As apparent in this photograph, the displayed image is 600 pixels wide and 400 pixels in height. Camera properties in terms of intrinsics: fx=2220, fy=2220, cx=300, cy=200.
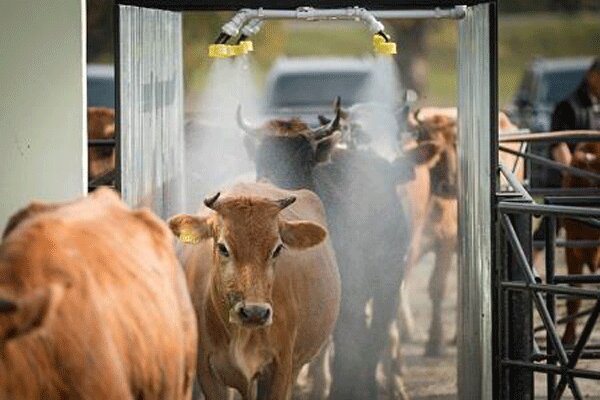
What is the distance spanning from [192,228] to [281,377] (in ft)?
2.90

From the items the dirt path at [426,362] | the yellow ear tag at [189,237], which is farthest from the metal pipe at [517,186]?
the dirt path at [426,362]

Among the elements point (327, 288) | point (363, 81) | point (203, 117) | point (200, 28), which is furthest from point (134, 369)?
point (200, 28)

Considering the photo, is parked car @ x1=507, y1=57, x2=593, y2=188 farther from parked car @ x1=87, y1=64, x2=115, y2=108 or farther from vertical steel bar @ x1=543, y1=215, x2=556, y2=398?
vertical steel bar @ x1=543, y1=215, x2=556, y2=398

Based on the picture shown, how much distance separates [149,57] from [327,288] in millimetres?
1560

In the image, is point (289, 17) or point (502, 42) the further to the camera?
point (502, 42)

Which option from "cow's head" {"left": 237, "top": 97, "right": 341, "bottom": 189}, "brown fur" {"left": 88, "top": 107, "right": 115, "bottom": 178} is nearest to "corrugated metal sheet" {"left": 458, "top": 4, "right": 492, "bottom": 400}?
"cow's head" {"left": 237, "top": 97, "right": 341, "bottom": 189}

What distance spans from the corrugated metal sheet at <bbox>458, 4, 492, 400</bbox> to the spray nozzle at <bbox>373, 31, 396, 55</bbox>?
424 millimetres

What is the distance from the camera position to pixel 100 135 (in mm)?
17125

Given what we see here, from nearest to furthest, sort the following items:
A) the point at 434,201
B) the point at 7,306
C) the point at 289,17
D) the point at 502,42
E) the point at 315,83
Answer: the point at 7,306 → the point at 289,17 → the point at 434,201 → the point at 315,83 → the point at 502,42

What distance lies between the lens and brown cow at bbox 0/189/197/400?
7.22 meters

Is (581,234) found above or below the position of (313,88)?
below

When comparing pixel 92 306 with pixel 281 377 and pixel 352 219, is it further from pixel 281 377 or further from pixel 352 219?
pixel 352 219

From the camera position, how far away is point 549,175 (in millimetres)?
20344

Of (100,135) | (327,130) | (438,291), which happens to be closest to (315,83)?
(100,135)
